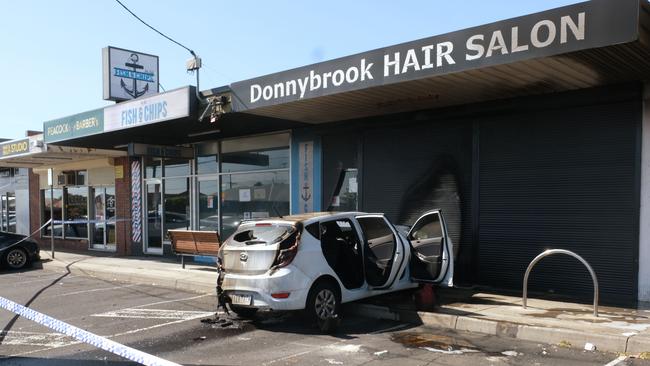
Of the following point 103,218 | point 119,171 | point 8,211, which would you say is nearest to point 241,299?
point 119,171

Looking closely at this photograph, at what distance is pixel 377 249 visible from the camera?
899 centimetres

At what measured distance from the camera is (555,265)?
9297 mm

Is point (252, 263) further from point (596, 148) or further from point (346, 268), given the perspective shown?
point (596, 148)

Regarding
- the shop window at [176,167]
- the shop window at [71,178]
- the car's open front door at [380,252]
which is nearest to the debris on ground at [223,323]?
the car's open front door at [380,252]

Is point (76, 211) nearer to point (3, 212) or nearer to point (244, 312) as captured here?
point (3, 212)

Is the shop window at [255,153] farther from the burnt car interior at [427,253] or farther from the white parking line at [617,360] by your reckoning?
the white parking line at [617,360]

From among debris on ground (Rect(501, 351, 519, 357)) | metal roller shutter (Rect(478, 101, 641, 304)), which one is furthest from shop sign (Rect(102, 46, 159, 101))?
debris on ground (Rect(501, 351, 519, 357))

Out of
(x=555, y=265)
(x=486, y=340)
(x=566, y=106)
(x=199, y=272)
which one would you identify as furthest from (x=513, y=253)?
(x=199, y=272)

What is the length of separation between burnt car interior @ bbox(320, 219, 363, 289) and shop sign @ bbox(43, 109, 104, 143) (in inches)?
338

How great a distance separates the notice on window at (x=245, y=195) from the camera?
48.3ft

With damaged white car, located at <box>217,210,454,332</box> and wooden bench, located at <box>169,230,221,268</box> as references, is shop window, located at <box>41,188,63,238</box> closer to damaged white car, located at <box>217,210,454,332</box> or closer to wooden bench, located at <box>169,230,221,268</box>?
wooden bench, located at <box>169,230,221,268</box>

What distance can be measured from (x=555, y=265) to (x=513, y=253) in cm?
77

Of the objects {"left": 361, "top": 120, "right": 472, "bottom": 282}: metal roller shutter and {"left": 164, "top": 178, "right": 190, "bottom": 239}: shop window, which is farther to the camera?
{"left": 164, "top": 178, "right": 190, "bottom": 239}: shop window

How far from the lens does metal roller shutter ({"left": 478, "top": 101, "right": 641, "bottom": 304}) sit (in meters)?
8.58
